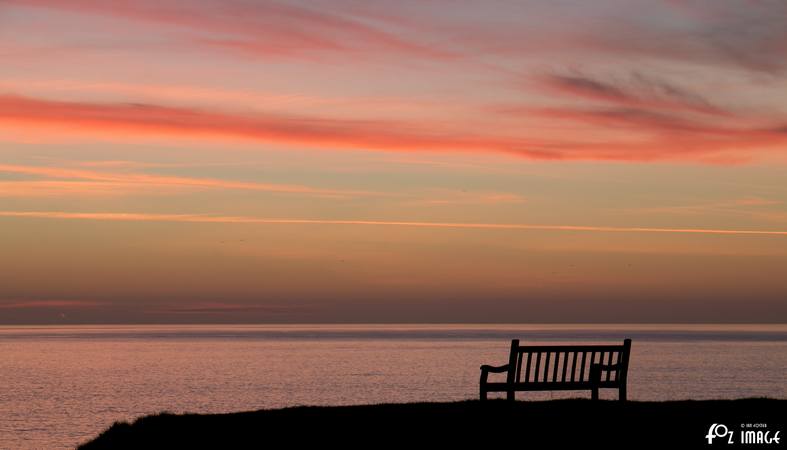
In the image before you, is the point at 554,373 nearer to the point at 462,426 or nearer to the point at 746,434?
the point at 462,426

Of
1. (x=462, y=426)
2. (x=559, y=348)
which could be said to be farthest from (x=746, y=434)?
(x=462, y=426)

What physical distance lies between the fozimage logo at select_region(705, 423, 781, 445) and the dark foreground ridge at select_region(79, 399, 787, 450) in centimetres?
7

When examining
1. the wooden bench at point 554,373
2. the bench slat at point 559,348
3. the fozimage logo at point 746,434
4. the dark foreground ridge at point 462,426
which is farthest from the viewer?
the wooden bench at point 554,373

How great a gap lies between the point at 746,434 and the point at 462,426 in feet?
13.6

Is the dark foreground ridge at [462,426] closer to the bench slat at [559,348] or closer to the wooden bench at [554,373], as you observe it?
the wooden bench at [554,373]

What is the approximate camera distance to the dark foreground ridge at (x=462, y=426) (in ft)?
49.4

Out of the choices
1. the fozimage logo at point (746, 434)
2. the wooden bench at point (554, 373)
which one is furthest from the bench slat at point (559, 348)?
the fozimage logo at point (746, 434)

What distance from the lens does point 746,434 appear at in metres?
15.6

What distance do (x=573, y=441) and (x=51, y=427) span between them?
151ft

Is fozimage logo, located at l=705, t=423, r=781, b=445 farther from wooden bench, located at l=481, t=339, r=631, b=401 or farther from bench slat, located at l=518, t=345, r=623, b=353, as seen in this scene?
bench slat, located at l=518, t=345, r=623, b=353

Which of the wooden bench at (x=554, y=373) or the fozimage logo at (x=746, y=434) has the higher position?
the wooden bench at (x=554, y=373)

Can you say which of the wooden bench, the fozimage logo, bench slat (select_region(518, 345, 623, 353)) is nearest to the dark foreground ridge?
the fozimage logo

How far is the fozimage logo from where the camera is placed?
15219 millimetres

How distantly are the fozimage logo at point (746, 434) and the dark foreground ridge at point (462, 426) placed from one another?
71 millimetres
